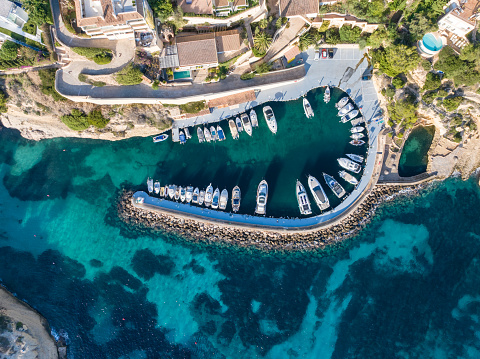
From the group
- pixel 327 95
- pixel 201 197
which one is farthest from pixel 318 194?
pixel 201 197

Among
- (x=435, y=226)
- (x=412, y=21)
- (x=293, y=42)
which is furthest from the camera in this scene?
(x=435, y=226)

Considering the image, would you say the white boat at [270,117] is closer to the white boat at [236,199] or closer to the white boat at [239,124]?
the white boat at [239,124]

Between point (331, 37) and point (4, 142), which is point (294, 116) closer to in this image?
point (331, 37)

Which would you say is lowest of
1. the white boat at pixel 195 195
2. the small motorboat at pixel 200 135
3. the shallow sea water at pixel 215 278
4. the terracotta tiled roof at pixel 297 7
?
the shallow sea water at pixel 215 278

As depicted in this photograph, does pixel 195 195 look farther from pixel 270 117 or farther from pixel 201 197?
pixel 270 117

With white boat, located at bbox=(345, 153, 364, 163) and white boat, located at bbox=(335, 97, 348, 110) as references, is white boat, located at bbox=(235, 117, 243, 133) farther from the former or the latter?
white boat, located at bbox=(345, 153, 364, 163)

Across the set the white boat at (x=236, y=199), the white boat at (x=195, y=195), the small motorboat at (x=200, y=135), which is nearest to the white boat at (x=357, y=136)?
the white boat at (x=236, y=199)

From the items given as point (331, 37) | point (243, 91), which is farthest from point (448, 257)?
point (243, 91)

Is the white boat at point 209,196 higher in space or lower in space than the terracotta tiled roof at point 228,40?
lower
